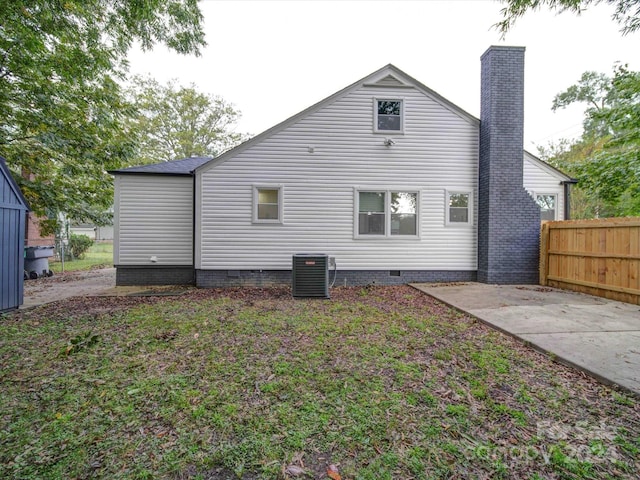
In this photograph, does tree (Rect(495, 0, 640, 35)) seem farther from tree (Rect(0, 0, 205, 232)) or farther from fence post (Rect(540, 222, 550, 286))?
fence post (Rect(540, 222, 550, 286))

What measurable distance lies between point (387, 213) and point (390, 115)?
9.35 feet

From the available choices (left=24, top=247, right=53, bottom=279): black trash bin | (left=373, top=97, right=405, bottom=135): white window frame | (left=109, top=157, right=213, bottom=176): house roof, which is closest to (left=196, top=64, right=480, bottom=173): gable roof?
(left=373, top=97, right=405, bottom=135): white window frame

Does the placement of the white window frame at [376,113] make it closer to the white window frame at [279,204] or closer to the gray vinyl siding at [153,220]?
the white window frame at [279,204]

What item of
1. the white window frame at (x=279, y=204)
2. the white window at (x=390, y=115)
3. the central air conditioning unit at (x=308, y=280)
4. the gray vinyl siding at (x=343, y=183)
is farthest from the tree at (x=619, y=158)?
the white window frame at (x=279, y=204)

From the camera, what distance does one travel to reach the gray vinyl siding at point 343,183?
27.8 feet

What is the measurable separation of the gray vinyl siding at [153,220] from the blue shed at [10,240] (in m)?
2.84

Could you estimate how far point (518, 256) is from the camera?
8.48 metres

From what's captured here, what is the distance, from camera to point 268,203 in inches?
340

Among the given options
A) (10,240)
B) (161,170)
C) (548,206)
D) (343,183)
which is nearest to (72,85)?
(161,170)

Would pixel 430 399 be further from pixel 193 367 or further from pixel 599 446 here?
pixel 193 367

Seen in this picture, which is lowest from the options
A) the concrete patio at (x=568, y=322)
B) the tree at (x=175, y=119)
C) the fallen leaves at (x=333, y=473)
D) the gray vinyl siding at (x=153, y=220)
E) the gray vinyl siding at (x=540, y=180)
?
the fallen leaves at (x=333, y=473)

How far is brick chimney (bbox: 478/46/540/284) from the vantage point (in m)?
8.38

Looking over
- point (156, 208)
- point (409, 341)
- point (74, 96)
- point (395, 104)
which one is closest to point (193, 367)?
point (409, 341)

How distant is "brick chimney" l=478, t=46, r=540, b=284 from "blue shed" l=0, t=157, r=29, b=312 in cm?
1080
